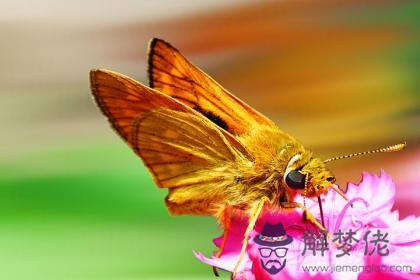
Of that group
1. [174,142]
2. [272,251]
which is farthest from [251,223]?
[174,142]

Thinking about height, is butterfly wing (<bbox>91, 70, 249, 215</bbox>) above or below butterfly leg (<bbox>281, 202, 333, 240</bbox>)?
above

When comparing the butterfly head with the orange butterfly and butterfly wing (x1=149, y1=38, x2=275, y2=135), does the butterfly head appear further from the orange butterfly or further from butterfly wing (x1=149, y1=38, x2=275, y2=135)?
butterfly wing (x1=149, y1=38, x2=275, y2=135)

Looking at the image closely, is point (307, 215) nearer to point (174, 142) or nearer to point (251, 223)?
point (251, 223)

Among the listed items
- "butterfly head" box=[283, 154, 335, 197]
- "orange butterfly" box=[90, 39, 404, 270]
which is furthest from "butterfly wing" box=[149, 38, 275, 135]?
"butterfly head" box=[283, 154, 335, 197]

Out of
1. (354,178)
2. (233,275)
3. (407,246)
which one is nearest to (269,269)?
(233,275)

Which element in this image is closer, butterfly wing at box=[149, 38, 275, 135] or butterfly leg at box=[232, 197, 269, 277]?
butterfly leg at box=[232, 197, 269, 277]

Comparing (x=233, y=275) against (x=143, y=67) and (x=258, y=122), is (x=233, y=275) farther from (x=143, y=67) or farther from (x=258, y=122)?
(x=143, y=67)

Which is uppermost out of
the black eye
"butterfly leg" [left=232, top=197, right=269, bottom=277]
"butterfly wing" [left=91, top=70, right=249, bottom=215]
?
"butterfly wing" [left=91, top=70, right=249, bottom=215]
